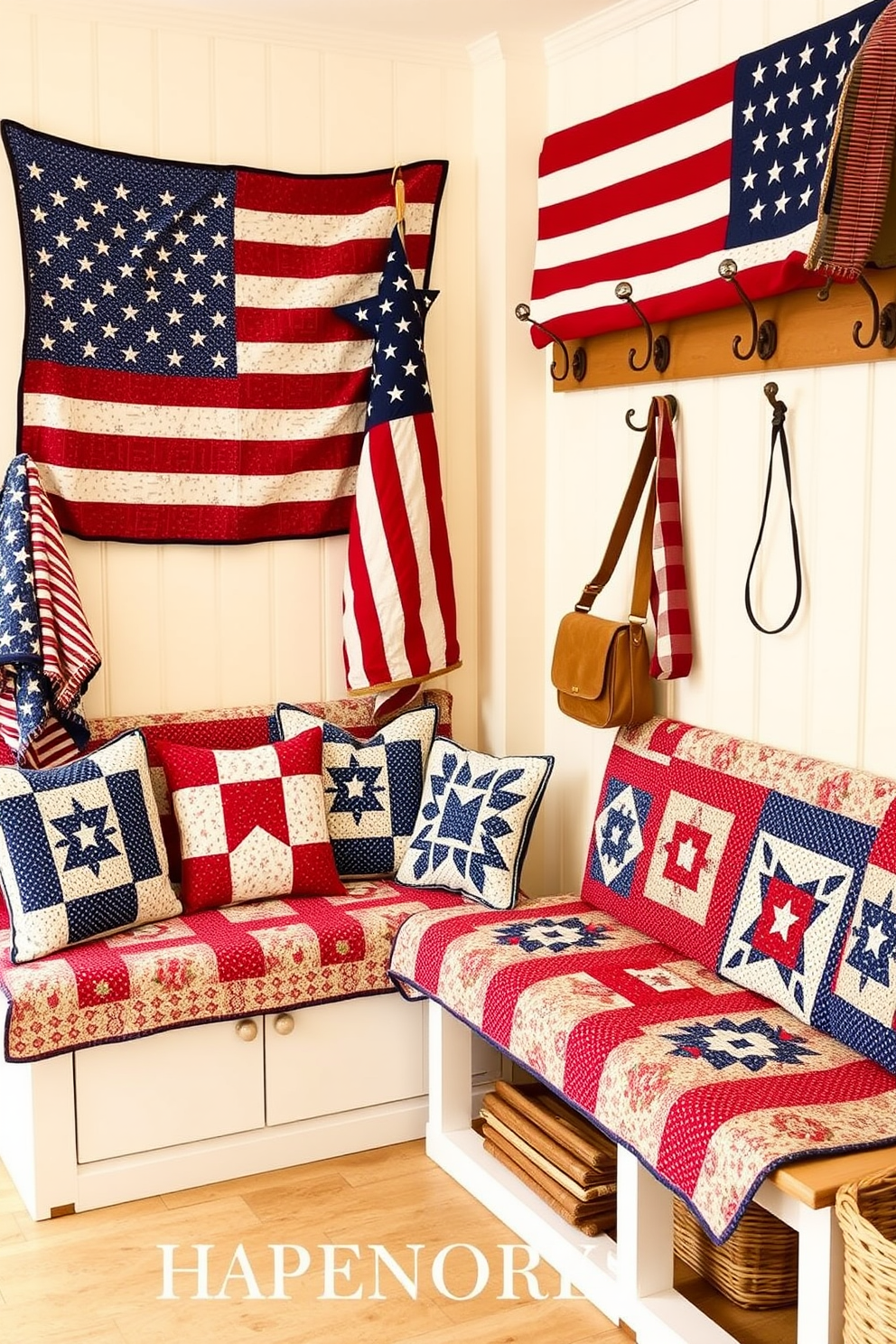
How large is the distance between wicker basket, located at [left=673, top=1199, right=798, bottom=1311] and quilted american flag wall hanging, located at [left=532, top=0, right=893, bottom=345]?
5.37 ft

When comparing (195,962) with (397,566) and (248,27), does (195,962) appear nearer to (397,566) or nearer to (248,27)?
(397,566)

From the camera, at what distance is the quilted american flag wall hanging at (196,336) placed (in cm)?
316

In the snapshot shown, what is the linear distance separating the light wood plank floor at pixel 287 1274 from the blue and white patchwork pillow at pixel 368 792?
27.4 inches

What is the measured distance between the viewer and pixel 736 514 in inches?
115

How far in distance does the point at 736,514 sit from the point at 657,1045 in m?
1.11

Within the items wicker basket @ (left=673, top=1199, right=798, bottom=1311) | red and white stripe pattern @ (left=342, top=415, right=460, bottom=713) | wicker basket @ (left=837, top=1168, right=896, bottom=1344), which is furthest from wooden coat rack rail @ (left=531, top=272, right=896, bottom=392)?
wicker basket @ (left=673, top=1199, right=798, bottom=1311)

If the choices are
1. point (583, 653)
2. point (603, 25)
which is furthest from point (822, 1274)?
point (603, 25)

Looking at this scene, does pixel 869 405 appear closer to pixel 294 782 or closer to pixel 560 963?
pixel 560 963

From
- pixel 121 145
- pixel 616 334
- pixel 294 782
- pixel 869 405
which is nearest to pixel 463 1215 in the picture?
pixel 294 782

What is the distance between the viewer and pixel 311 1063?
3.03 metres

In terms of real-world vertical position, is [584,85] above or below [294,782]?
above

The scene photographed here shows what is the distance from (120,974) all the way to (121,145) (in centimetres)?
181

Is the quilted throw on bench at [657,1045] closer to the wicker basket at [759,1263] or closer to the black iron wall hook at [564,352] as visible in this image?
the wicker basket at [759,1263]

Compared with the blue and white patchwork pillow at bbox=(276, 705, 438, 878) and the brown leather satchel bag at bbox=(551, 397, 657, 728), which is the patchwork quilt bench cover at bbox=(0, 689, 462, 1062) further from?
the brown leather satchel bag at bbox=(551, 397, 657, 728)
